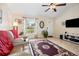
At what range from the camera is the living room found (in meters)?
1.45

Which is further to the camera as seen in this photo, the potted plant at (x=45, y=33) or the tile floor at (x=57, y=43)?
the potted plant at (x=45, y=33)

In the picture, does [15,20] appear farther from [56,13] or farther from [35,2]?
[56,13]

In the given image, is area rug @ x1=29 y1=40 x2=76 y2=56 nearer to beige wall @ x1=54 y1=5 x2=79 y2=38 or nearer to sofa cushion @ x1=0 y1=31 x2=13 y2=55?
beige wall @ x1=54 y1=5 x2=79 y2=38

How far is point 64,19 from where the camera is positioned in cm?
152

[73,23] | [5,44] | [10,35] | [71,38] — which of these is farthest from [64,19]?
[5,44]

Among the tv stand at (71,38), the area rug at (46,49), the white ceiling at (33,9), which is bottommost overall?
the area rug at (46,49)

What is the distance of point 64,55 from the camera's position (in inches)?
56.6

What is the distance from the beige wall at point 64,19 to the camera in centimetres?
145

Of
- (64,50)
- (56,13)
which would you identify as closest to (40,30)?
(56,13)

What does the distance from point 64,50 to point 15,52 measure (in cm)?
82

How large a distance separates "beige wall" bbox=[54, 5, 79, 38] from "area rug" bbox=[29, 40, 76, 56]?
0.21 m

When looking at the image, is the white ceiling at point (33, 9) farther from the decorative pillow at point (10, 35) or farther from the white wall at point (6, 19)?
the decorative pillow at point (10, 35)

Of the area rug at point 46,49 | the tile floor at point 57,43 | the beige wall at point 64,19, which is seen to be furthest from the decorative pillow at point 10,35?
the beige wall at point 64,19

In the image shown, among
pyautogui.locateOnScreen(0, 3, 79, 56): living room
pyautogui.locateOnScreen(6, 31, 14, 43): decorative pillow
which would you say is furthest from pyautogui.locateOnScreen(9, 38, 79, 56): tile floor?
→ pyautogui.locateOnScreen(6, 31, 14, 43): decorative pillow
